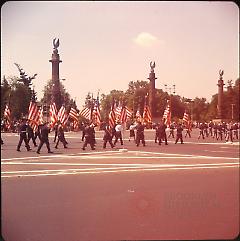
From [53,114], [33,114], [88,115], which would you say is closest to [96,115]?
[88,115]

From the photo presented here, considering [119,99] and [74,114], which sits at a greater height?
[119,99]

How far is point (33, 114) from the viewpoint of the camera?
17.7 m

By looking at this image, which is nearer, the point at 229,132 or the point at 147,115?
the point at 147,115

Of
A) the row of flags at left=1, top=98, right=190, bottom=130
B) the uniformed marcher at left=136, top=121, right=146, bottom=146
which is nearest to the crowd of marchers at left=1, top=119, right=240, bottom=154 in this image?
the uniformed marcher at left=136, top=121, right=146, bottom=146

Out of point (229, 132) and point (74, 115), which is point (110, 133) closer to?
point (74, 115)

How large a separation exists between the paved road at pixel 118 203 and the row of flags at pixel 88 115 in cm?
578

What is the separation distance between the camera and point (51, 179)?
10.2 meters

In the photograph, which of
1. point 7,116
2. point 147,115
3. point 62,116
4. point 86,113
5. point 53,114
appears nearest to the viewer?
point 7,116

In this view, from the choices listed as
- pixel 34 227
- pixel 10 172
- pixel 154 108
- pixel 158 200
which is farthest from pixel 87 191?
pixel 154 108

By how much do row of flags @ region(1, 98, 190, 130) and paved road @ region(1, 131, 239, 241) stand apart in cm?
578

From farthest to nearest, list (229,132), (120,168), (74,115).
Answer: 1. (229,132)
2. (74,115)
3. (120,168)

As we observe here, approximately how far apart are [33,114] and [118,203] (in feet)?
37.0

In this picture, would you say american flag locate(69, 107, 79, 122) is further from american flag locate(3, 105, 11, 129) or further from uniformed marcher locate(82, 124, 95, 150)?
american flag locate(3, 105, 11, 129)

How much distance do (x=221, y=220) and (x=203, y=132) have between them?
28.8m
